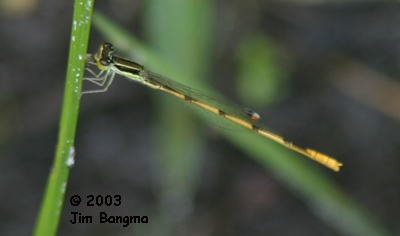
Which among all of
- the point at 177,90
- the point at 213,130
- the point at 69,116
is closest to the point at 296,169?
the point at 177,90

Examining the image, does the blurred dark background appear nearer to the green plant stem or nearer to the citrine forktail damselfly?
the citrine forktail damselfly

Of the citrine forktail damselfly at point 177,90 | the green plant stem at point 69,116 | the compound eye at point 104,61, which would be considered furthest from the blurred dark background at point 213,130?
the green plant stem at point 69,116

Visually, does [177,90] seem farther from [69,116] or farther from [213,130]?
[213,130]

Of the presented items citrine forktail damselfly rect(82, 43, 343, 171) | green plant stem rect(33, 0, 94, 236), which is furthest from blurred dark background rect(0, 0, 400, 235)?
green plant stem rect(33, 0, 94, 236)

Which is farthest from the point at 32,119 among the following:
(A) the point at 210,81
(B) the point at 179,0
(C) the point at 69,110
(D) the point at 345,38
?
(D) the point at 345,38

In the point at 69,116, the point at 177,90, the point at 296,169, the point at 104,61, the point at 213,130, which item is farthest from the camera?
the point at 213,130
